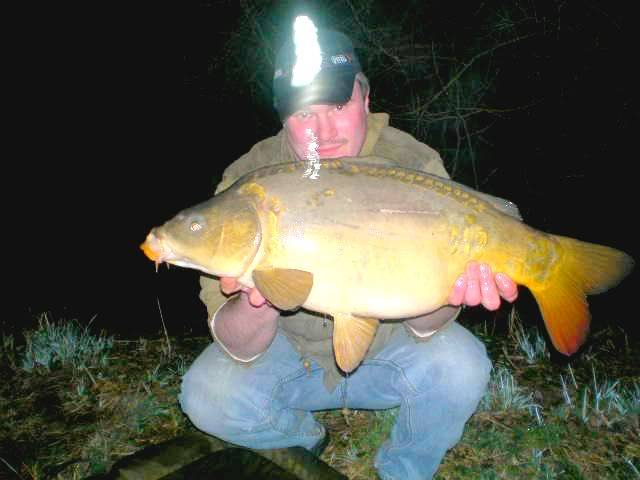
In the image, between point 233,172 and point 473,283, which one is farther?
point 233,172

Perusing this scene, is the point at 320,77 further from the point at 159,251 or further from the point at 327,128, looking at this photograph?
the point at 159,251

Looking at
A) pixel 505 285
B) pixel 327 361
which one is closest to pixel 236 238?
pixel 327 361

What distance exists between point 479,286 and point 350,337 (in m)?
0.40

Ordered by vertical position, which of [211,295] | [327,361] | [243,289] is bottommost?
[327,361]

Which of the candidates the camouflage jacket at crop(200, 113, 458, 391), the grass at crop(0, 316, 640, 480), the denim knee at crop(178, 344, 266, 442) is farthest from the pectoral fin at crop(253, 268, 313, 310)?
the grass at crop(0, 316, 640, 480)

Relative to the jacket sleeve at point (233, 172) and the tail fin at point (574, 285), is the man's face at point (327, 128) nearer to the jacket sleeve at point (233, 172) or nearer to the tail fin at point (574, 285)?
the jacket sleeve at point (233, 172)

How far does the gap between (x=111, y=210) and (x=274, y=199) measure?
6.91m

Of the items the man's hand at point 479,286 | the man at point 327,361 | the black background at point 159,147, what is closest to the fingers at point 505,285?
the man's hand at point 479,286

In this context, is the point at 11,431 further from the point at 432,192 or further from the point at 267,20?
the point at 267,20

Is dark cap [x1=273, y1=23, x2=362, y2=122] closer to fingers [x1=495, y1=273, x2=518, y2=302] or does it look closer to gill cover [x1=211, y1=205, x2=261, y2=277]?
gill cover [x1=211, y1=205, x2=261, y2=277]

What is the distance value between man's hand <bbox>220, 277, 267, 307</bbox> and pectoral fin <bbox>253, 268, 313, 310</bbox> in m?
0.15

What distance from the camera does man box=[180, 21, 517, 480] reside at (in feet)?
5.73

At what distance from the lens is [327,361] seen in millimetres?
1826

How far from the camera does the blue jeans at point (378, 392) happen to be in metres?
1.76
